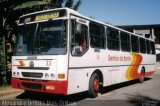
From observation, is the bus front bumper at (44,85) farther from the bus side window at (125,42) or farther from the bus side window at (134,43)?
the bus side window at (134,43)

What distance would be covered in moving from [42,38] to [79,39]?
4.18ft

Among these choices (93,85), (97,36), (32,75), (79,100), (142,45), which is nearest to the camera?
(32,75)

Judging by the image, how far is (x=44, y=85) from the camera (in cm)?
852

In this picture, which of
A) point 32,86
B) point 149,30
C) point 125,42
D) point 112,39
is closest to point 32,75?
point 32,86

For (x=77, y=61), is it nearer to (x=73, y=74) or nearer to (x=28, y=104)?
(x=73, y=74)

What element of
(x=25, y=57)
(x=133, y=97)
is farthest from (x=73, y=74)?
(x=133, y=97)

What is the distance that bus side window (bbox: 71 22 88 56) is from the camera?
8711 millimetres

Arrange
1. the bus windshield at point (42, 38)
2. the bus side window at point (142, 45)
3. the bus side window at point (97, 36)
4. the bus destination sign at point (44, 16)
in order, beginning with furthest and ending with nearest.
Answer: the bus side window at point (142, 45), the bus side window at point (97, 36), the bus destination sign at point (44, 16), the bus windshield at point (42, 38)

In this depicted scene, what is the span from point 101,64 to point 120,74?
235 cm

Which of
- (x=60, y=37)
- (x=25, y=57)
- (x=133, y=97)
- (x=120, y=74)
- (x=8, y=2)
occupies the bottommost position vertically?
(x=133, y=97)

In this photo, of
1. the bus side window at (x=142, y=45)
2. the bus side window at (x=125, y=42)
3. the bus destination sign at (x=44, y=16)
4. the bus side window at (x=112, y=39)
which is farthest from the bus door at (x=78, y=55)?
the bus side window at (x=142, y=45)

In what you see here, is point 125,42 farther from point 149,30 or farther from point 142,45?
point 149,30

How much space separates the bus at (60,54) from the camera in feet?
27.5

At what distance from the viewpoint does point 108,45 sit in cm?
1145
